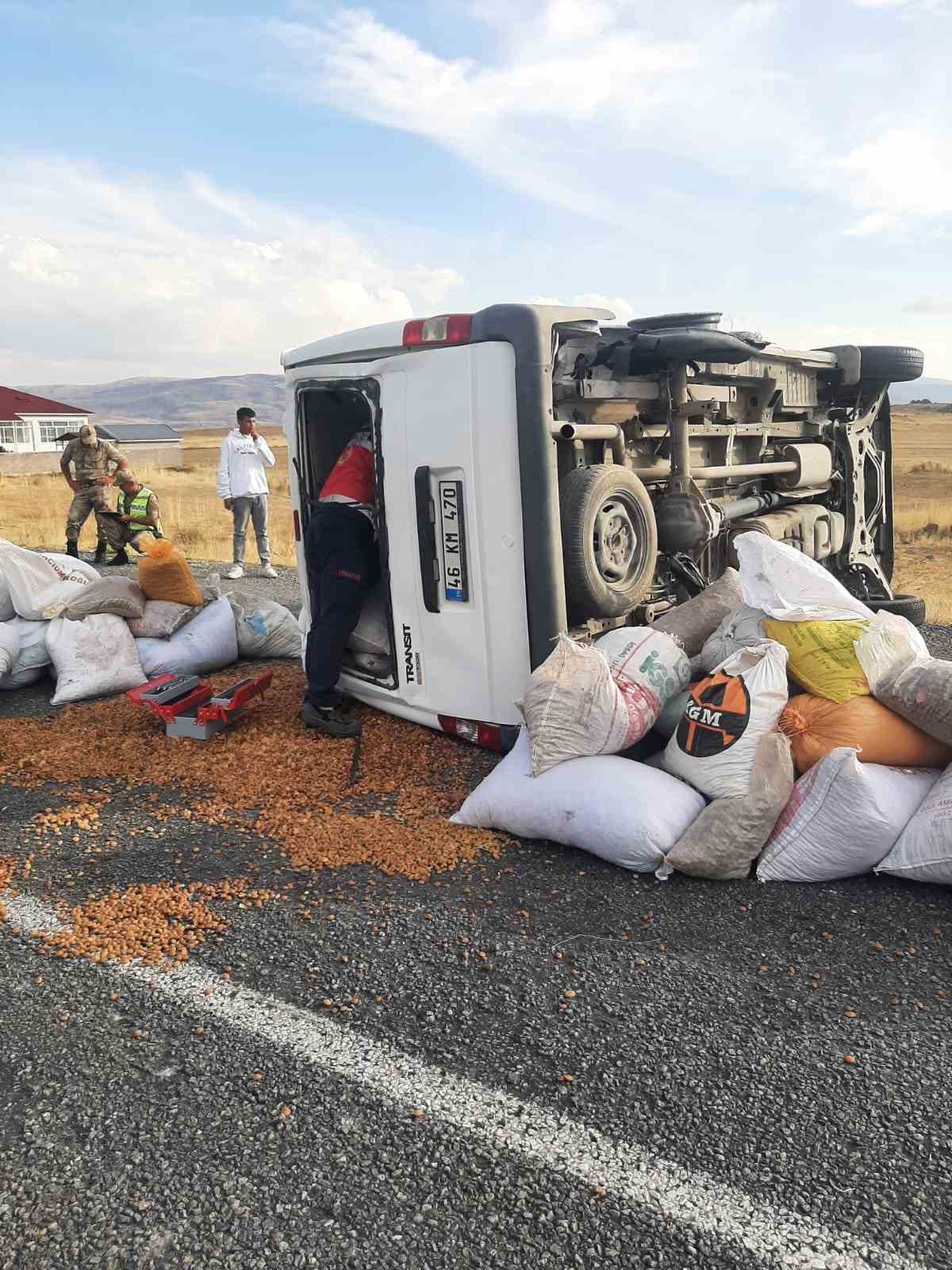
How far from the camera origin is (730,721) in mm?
3398

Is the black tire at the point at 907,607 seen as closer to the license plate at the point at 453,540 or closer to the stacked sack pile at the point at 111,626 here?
the license plate at the point at 453,540

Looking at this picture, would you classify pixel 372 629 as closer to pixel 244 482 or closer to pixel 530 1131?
pixel 530 1131

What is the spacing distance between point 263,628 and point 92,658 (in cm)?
111

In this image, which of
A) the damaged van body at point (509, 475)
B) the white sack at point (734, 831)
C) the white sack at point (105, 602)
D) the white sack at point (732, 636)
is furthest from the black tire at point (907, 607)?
the white sack at point (105, 602)

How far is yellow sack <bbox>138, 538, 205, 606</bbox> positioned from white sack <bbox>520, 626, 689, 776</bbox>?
9.78 feet

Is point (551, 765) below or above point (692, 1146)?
above

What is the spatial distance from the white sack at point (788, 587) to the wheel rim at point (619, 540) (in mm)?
568

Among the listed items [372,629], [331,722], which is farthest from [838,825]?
[372,629]

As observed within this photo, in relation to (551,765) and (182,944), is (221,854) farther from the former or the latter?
(551,765)

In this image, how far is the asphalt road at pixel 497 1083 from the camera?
181cm

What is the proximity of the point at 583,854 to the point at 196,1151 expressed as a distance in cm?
171

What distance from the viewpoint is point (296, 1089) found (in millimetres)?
2189

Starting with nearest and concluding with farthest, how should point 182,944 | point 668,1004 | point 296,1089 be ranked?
point 296,1089, point 668,1004, point 182,944

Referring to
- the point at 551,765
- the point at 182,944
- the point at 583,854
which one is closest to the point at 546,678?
the point at 551,765
